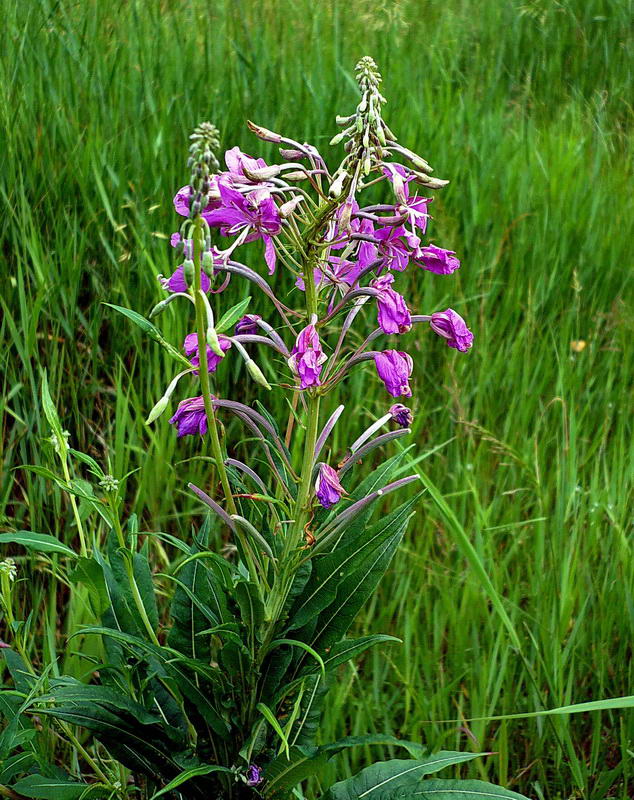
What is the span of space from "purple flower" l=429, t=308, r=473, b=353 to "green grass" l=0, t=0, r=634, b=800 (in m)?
0.66

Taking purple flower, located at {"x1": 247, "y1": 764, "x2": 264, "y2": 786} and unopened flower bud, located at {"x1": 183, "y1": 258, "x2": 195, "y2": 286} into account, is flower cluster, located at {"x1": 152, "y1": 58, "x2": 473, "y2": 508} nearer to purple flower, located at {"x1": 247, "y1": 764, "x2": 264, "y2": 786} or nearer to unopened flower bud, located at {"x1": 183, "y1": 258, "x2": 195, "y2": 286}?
unopened flower bud, located at {"x1": 183, "y1": 258, "x2": 195, "y2": 286}

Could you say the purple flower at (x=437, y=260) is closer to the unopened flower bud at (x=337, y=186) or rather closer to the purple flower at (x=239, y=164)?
the unopened flower bud at (x=337, y=186)

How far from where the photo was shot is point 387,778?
56.4 inches

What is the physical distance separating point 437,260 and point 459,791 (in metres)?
0.80

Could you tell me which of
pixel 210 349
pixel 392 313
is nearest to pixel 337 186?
pixel 392 313

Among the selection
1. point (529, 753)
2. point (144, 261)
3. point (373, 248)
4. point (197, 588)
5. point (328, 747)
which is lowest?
point (529, 753)

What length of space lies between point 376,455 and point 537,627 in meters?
0.67

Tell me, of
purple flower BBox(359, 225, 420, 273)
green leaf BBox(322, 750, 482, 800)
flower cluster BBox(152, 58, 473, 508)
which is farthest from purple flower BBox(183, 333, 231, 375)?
green leaf BBox(322, 750, 482, 800)

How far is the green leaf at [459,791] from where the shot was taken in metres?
1.37

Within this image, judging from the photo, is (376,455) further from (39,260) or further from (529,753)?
(39,260)

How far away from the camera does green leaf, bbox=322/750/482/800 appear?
1423 mm

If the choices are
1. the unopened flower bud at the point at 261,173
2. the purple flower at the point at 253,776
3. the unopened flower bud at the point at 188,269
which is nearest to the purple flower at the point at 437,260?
the unopened flower bud at the point at 261,173

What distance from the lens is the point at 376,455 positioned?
2443 millimetres

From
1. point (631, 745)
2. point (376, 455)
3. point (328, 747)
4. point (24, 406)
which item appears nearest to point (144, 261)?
point (24, 406)
